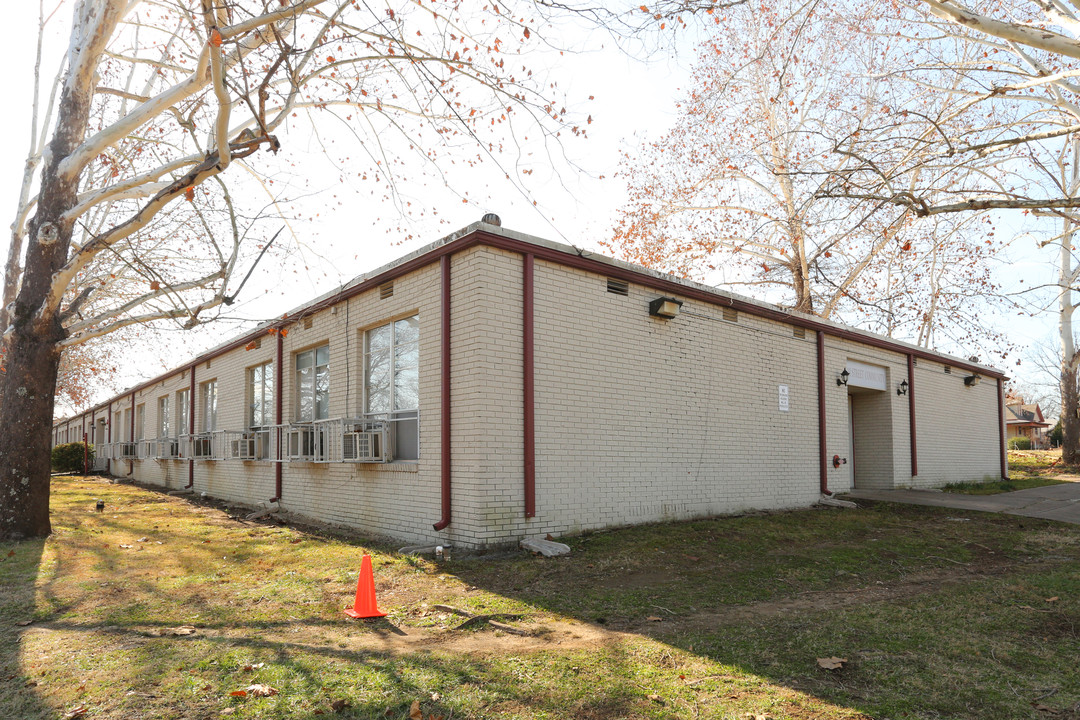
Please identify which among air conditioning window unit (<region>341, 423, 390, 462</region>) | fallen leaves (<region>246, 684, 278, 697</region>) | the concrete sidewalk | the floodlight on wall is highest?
the floodlight on wall

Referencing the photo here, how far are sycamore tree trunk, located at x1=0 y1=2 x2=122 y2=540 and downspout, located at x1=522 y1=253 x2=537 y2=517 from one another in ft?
22.2

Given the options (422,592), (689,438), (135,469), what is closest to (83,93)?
(422,592)

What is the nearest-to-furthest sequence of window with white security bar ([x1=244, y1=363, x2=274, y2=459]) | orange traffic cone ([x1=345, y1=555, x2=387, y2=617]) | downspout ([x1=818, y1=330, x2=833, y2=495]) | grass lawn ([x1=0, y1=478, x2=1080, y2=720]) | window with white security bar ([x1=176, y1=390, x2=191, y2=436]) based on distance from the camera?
1. grass lawn ([x1=0, y1=478, x2=1080, y2=720])
2. orange traffic cone ([x1=345, y1=555, x2=387, y2=617])
3. downspout ([x1=818, y1=330, x2=833, y2=495])
4. window with white security bar ([x1=244, y1=363, x2=274, y2=459])
5. window with white security bar ([x1=176, y1=390, x2=191, y2=436])

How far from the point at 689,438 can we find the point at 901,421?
8.59 meters

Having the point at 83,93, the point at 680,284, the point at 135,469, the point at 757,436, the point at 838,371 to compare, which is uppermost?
the point at 83,93

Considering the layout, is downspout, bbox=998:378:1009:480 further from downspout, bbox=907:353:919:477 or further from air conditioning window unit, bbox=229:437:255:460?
air conditioning window unit, bbox=229:437:255:460

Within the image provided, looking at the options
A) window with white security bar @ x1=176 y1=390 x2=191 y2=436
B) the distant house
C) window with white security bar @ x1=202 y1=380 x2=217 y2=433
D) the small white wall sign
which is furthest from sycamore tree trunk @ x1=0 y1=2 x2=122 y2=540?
the distant house

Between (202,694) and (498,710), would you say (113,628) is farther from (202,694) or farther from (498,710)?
(498,710)

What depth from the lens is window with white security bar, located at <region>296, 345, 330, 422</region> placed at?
39.1 ft

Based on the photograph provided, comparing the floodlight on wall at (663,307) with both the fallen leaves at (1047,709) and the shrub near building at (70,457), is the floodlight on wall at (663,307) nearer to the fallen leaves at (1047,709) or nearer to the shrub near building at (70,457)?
the fallen leaves at (1047,709)

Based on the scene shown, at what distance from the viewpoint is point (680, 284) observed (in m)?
10.6

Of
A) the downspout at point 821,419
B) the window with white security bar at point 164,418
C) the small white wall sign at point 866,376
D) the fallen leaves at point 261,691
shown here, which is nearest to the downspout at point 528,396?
the fallen leaves at point 261,691

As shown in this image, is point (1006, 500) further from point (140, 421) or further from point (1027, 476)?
point (140, 421)

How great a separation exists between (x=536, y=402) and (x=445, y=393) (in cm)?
116
